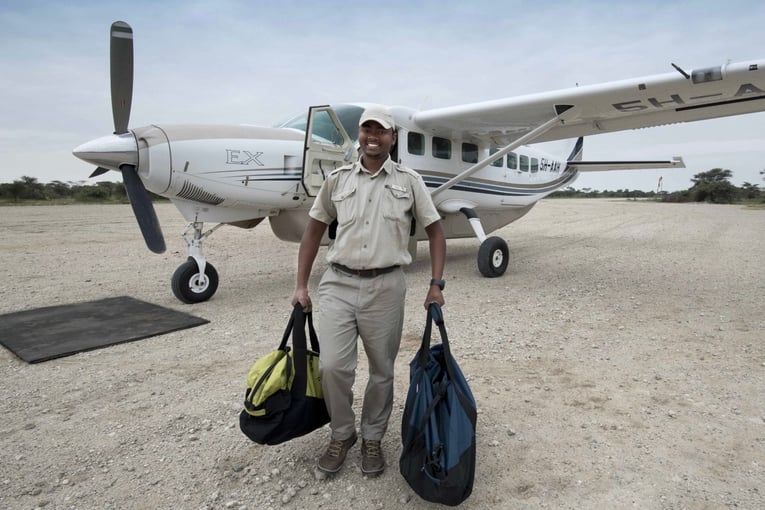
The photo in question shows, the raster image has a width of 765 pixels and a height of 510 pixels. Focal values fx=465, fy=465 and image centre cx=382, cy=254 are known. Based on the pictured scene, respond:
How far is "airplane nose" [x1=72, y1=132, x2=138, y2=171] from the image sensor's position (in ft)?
15.7

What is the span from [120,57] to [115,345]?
120 inches

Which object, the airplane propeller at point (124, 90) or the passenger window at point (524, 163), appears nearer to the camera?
the airplane propeller at point (124, 90)

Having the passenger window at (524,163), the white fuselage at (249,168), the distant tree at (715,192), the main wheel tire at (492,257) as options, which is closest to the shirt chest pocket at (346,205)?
the white fuselage at (249,168)

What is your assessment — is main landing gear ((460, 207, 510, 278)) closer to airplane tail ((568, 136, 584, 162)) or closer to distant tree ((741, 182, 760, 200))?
airplane tail ((568, 136, 584, 162))

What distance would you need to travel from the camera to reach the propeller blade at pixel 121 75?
194 inches

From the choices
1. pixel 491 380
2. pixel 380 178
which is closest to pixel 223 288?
pixel 491 380

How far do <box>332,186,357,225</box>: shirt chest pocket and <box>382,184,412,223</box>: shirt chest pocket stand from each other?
0.15 metres

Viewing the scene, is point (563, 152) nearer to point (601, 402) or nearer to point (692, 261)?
point (692, 261)

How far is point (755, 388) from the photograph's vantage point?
3287 mm

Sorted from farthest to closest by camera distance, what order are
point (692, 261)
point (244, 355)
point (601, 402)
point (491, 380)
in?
point (692, 261) < point (244, 355) < point (491, 380) < point (601, 402)

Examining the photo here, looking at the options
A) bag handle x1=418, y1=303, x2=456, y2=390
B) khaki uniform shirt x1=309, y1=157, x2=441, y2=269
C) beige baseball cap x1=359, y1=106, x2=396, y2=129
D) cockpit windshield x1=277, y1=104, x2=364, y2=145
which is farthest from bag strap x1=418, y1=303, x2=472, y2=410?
cockpit windshield x1=277, y1=104, x2=364, y2=145

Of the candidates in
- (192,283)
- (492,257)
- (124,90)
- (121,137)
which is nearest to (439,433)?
(192,283)

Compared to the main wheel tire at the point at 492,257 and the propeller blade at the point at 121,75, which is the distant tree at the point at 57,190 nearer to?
the propeller blade at the point at 121,75

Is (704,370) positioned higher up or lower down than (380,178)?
lower down
